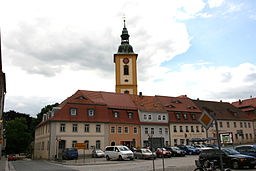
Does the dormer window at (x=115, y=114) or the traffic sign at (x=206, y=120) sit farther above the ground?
the dormer window at (x=115, y=114)

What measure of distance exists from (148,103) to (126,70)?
15.5m

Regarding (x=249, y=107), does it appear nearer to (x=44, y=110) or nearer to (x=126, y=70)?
(x=126, y=70)

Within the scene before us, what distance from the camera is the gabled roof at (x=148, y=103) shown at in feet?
180

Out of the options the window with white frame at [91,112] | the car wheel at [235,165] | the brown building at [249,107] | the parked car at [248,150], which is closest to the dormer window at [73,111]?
the window with white frame at [91,112]

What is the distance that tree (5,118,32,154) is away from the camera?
7151 centimetres

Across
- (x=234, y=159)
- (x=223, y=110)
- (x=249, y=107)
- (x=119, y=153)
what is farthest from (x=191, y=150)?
(x=249, y=107)

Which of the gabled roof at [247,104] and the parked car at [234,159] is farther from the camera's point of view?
the gabled roof at [247,104]

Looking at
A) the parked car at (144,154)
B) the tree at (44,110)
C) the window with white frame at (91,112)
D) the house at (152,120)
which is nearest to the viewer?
the parked car at (144,154)

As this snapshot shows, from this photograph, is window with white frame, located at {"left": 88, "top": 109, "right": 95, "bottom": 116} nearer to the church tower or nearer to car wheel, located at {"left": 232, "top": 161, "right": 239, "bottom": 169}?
the church tower

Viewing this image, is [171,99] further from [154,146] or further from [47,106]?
[154,146]

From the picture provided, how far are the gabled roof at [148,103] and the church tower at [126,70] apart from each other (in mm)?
8619

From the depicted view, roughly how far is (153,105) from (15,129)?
127ft

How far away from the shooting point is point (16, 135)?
7206 centimetres

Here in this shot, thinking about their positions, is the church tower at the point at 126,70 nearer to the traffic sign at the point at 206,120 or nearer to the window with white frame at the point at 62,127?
the window with white frame at the point at 62,127
